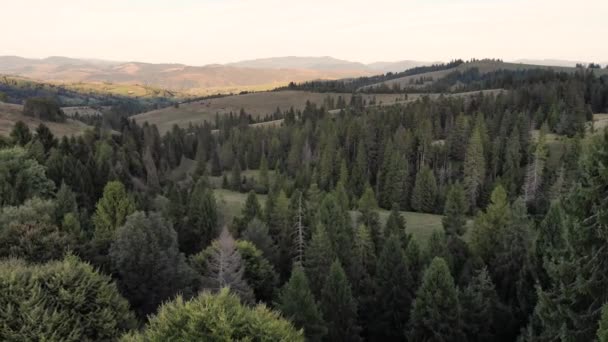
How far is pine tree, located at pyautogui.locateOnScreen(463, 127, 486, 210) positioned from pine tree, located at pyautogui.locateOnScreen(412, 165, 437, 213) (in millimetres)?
7541

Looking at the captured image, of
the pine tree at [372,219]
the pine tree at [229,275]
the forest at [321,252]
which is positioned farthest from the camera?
the pine tree at [372,219]

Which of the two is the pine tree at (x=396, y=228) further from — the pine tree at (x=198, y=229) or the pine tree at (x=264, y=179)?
the pine tree at (x=264, y=179)

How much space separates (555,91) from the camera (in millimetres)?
148875

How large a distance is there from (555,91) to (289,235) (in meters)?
126

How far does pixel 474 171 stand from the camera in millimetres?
97688

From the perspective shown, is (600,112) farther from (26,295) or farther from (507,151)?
(26,295)

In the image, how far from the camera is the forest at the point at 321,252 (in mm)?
20609

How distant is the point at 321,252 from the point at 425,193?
5467cm

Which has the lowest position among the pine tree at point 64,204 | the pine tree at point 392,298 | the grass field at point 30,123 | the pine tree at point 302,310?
the pine tree at point 392,298

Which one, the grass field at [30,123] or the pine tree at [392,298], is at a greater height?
the grass field at [30,123]

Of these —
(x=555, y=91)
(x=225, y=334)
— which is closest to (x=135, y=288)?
(x=225, y=334)

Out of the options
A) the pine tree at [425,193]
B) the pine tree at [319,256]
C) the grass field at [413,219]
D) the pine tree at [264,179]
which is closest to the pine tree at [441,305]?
the pine tree at [319,256]

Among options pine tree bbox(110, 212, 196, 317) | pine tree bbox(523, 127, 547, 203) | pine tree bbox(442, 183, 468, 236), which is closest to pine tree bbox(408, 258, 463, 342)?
pine tree bbox(110, 212, 196, 317)

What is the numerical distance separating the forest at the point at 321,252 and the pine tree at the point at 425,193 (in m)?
0.44
